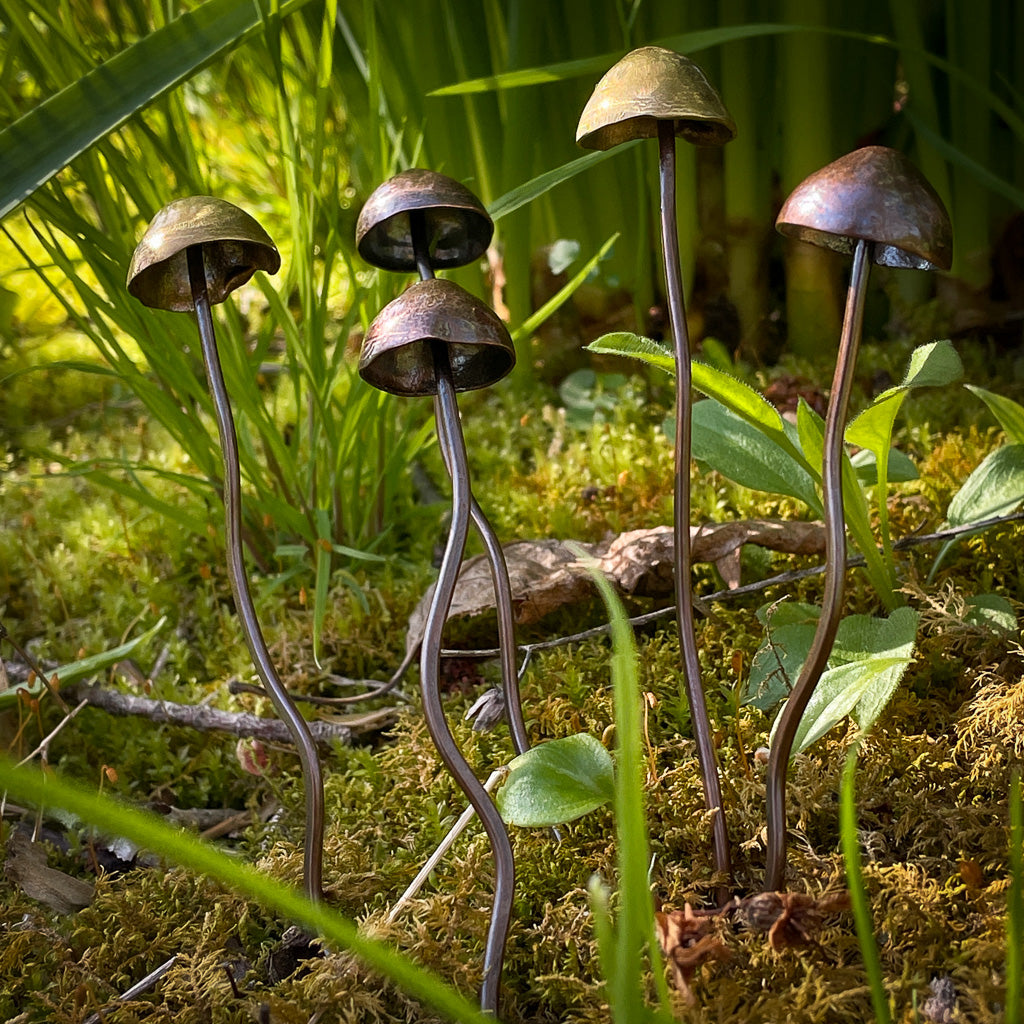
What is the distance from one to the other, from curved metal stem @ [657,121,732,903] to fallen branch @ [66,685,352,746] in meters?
0.55

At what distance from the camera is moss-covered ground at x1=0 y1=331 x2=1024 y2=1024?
0.83 meters

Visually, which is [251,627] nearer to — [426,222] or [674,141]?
[426,222]

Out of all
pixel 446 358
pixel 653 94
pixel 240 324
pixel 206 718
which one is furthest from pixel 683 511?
pixel 240 324

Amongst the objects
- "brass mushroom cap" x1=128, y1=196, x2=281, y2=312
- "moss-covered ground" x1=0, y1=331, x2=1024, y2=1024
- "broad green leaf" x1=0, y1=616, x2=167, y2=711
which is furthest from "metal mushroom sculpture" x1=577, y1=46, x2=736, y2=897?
"broad green leaf" x1=0, y1=616, x2=167, y2=711

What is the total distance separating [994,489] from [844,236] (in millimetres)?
519

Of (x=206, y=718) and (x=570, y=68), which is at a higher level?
(x=570, y=68)

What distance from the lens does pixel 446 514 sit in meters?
1.68

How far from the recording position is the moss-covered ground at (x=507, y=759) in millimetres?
830

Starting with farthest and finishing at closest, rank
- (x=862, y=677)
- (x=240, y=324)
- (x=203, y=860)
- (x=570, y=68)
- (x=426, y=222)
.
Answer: (x=240, y=324)
(x=570, y=68)
(x=426, y=222)
(x=862, y=677)
(x=203, y=860)

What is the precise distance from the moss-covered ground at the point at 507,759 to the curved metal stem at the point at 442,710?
4 centimetres

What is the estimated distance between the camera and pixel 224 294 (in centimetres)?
111

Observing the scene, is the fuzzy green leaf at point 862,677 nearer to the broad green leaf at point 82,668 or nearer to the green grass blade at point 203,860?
the green grass blade at point 203,860

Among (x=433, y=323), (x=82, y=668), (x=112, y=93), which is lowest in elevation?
(x=82, y=668)

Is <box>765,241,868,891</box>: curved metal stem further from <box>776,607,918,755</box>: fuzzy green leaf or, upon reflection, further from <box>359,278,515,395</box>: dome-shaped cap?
<box>359,278,515,395</box>: dome-shaped cap
